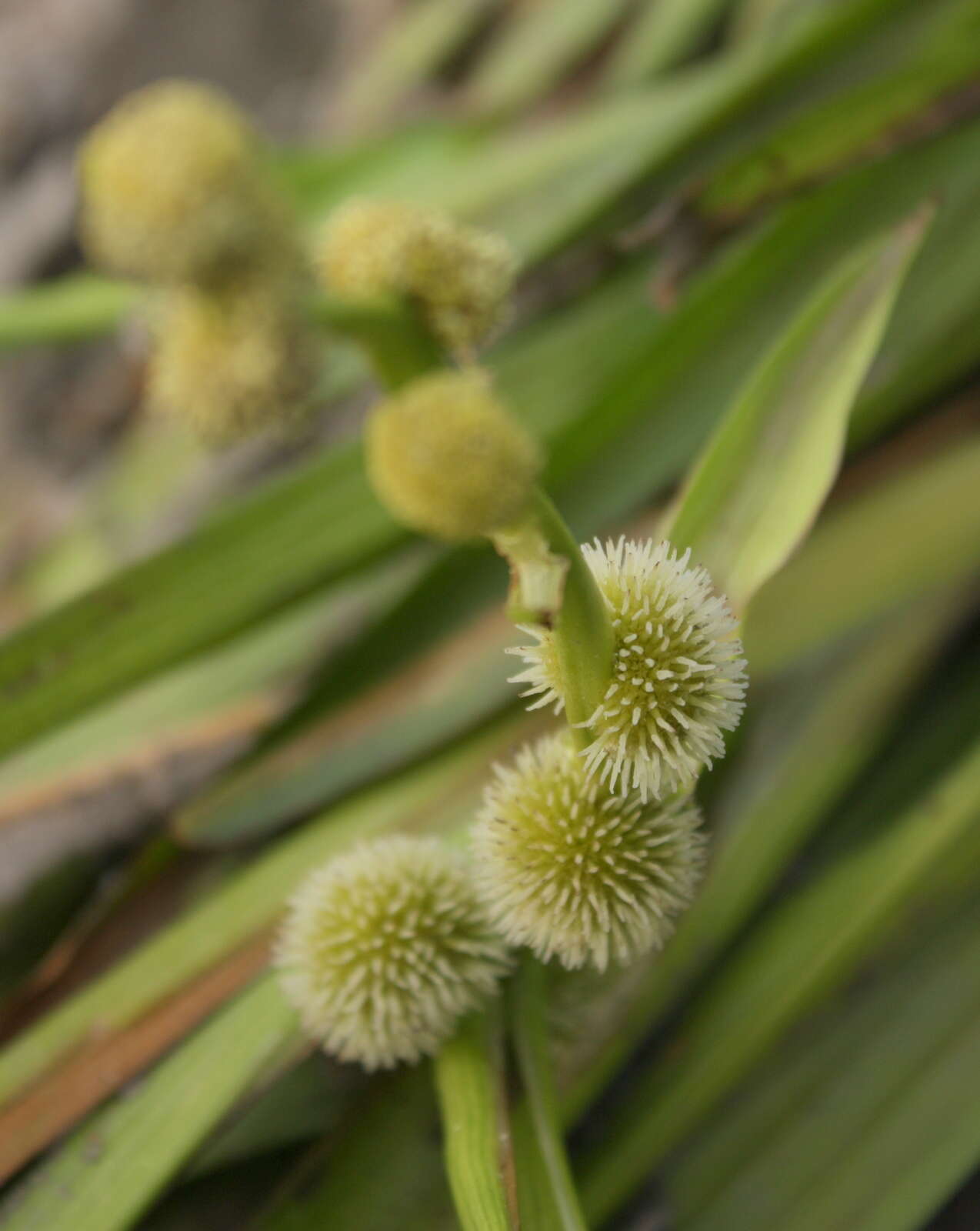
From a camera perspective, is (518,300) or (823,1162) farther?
(518,300)

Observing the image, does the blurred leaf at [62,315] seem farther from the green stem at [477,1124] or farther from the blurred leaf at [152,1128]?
the green stem at [477,1124]

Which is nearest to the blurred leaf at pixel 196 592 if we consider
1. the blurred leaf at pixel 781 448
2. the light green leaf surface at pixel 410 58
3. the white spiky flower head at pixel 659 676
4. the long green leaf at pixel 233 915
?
the long green leaf at pixel 233 915

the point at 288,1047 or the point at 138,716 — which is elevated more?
the point at 138,716

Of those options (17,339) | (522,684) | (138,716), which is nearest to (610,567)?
(522,684)

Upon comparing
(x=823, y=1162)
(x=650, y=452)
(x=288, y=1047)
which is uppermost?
(x=650, y=452)

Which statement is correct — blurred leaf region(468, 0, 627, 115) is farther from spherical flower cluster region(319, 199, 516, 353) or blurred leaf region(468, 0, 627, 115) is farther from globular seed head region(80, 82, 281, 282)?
globular seed head region(80, 82, 281, 282)

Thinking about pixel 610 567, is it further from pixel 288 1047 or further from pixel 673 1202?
pixel 673 1202
